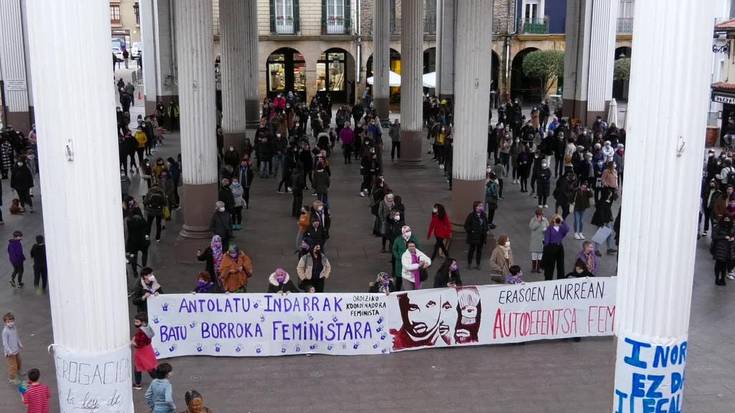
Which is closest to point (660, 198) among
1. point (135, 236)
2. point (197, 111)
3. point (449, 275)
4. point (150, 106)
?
point (449, 275)

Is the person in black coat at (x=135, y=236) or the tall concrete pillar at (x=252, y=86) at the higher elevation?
the tall concrete pillar at (x=252, y=86)

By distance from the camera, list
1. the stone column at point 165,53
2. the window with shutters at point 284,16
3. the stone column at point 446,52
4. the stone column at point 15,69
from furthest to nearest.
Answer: the window with shutters at point 284,16, the stone column at point 446,52, the stone column at point 165,53, the stone column at point 15,69

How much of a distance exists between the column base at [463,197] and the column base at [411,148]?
10.5m

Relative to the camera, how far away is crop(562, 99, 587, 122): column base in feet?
110

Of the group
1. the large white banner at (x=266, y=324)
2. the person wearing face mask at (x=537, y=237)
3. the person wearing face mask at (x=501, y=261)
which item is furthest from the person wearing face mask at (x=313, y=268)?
the person wearing face mask at (x=537, y=237)

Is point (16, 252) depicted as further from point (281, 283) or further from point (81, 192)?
point (81, 192)

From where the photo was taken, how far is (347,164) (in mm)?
30562

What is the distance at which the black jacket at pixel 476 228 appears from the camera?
1766 cm

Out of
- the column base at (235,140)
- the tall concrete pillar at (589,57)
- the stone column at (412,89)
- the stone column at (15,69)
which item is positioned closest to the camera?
the column base at (235,140)

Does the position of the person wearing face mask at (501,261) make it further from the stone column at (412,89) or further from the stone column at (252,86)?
the stone column at (252,86)

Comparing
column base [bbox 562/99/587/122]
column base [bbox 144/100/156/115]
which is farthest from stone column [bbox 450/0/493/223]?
column base [bbox 144/100/156/115]

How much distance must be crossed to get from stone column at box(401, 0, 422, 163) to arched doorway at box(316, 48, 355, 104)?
74.7ft

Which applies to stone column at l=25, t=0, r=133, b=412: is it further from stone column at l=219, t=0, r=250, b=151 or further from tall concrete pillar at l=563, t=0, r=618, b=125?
tall concrete pillar at l=563, t=0, r=618, b=125

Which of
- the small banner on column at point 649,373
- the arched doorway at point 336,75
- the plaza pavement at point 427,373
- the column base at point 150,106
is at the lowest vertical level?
the plaza pavement at point 427,373
